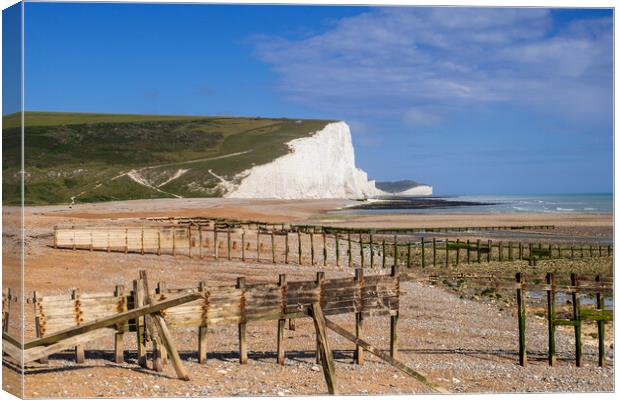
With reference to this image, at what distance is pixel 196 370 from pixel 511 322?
29.3ft

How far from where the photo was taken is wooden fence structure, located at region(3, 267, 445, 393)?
9.32m

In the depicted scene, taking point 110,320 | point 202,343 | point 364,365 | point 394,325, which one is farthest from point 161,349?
point 394,325

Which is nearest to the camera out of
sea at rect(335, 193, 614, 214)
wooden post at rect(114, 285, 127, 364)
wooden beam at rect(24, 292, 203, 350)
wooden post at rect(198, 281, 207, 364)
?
wooden beam at rect(24, 292, 203, 350)

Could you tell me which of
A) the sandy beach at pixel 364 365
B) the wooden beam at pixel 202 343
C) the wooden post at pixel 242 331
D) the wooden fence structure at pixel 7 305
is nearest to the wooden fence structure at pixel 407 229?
the sandy beach at pixel 364 365

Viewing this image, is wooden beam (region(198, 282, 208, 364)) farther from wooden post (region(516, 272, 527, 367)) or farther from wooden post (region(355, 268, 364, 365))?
wooden post (region(516, 272, 527, 367))

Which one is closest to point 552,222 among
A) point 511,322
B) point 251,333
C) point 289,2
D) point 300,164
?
point 511,322

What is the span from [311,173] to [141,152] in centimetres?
2912

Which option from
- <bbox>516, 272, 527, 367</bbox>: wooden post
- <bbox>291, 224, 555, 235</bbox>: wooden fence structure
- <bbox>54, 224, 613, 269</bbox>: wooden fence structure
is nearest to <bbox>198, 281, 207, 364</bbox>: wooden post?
<bbox>516, 272, 527, 367</bbox>: wooden post

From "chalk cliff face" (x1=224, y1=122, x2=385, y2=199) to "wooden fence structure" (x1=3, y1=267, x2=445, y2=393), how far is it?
9859 centimetres

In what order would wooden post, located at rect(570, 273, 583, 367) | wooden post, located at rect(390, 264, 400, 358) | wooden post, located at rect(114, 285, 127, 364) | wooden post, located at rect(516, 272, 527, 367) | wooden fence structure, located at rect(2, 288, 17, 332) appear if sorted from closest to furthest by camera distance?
wooden fence structure, located at rect(2, 288, 17, 332)
wooden post, located at rect(114, 285, 127, 364)
wooden post, located at rect(390, 264, 400, 358)
wooden post, located at rect(516, 272, 527, 367)
wooden post, located at rect(570, 273, 583, 367)

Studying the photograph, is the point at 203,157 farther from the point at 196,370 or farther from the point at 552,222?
the point at 196,370

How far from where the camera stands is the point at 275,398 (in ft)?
30.1

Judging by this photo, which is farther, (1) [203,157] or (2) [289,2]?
(1) [203,157]

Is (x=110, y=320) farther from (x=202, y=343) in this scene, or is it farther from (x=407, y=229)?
(x=407, y=229)
